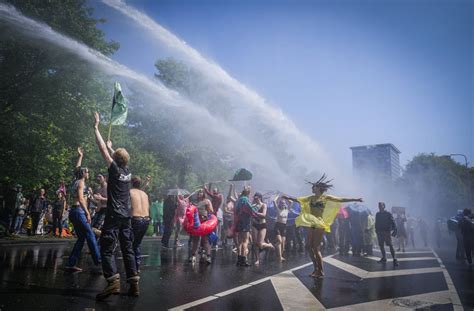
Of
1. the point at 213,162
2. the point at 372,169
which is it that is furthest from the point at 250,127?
the point at 372,169

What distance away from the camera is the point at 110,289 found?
15.6 feet

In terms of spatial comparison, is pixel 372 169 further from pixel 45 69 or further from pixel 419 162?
pixel 45 69

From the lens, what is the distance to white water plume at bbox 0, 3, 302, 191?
17078 millimetres

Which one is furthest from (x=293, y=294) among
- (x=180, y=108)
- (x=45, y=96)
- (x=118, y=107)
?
(x=180, y=108)

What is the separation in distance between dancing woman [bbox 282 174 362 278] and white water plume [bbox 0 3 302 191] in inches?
370

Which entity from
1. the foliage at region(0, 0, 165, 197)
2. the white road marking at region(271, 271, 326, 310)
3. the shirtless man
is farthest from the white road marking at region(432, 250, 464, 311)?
the foliage at region(0, 0, 165, 197)

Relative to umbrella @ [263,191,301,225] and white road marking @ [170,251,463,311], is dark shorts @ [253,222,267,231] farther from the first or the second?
umbrella @ [263,191,301,225]

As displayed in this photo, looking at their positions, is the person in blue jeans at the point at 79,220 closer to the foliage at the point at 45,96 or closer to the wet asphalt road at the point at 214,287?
the wet asphalt road at the point at 214,287

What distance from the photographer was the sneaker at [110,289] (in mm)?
4680

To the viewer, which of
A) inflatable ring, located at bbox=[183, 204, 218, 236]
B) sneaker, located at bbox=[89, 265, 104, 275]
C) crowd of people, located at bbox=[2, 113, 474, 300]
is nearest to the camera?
crowd of people, located at bbox=[2, 113, 474, 300]

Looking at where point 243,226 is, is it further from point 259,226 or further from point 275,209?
point 275,209

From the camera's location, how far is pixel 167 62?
3606cm

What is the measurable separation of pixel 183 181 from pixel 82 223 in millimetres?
29081

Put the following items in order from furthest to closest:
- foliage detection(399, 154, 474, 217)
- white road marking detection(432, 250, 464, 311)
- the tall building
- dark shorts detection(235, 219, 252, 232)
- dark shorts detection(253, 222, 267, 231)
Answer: foliage detection(399, 154, 474, 217) < the tall building < dark shorts detection(253, 222, 267, 231) < dark shorts detection(235, 219, 252, 232) < white road marking detection(432, 250, 464, 311)
